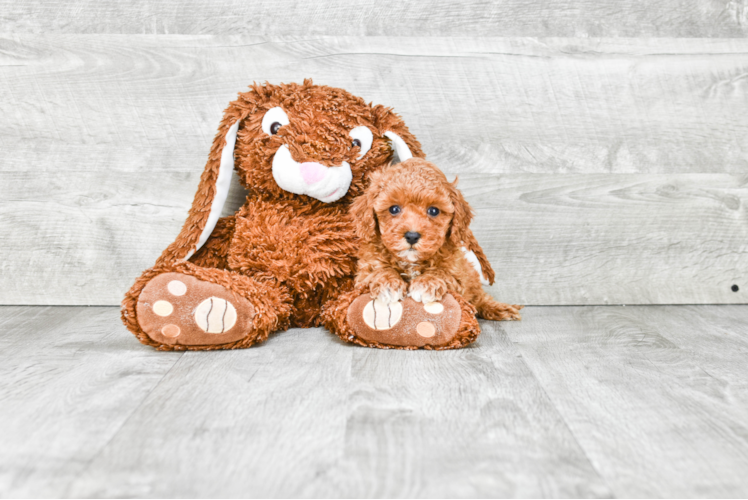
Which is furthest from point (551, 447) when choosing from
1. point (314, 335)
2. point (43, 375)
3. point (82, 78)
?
point (82, 78)

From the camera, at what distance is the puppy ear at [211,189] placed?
1.05m

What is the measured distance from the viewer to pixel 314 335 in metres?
1.04

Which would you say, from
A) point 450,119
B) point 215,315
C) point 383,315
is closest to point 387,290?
point 383,315

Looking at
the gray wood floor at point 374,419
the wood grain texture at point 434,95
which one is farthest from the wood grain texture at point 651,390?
the wood grain texture at point 434,95

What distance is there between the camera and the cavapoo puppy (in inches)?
36.4

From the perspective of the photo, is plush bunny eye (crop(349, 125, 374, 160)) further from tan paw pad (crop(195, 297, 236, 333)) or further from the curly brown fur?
tan paw pad (crop(195, 297, 236, 333))

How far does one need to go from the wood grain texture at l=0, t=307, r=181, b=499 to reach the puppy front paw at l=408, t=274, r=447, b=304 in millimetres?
362

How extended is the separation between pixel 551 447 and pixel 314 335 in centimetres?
51

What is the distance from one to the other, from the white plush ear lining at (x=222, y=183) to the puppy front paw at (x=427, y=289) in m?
0.37

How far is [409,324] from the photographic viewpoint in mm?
919

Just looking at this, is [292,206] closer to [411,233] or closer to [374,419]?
[411,233]

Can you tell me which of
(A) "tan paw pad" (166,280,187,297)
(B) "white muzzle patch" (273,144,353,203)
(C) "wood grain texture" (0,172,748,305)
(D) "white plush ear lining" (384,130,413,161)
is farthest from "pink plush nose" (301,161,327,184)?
(C) "wood grain texture" (0,172,748,305)

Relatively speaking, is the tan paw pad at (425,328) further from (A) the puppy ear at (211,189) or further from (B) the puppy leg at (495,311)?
(A) the puppy ear at (211,189)

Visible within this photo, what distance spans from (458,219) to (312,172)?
24cm
